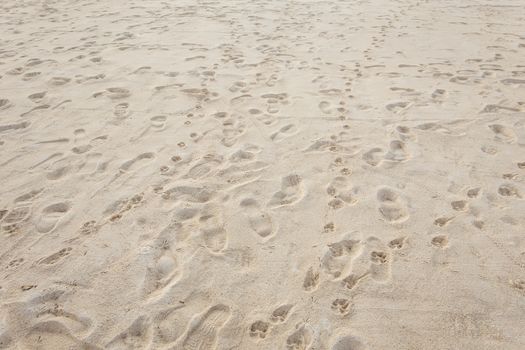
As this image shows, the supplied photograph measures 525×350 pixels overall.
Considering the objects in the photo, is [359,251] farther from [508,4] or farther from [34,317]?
[508,4]

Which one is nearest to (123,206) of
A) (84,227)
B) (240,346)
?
(84,227)

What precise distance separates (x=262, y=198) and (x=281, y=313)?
3.60 feet

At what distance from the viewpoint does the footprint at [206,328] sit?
2.26 m

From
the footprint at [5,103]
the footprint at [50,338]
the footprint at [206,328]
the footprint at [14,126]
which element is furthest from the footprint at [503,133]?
the footprint at [5,103]

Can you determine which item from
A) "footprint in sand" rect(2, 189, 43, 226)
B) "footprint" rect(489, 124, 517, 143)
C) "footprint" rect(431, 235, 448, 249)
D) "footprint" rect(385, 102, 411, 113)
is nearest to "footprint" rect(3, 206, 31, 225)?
"footprint in sand" rect(2, 189, 43, 226)

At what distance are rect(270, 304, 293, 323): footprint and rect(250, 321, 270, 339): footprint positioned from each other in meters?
0.05

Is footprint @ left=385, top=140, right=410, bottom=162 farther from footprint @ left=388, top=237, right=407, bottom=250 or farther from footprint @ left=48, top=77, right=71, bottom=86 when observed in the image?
footprint @ left=48, top=77, right=71, bottom=86

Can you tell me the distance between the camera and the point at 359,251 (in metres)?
2.81

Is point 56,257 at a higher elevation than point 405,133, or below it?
below

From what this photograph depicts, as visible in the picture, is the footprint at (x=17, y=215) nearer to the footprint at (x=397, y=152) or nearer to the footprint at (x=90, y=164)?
the footprint at (x=90, y=164)

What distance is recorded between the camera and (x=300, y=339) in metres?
2.29

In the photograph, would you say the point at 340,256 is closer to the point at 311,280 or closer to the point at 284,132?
the point at 311,280

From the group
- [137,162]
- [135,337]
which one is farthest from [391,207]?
[137,162]

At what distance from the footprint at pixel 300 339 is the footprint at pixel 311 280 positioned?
291 mm
